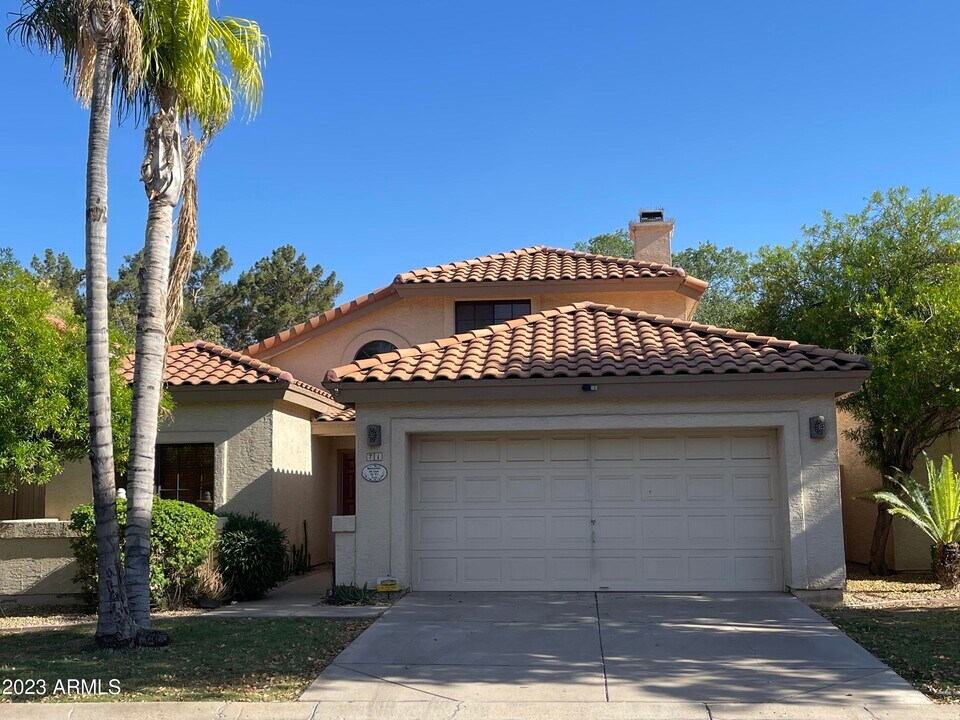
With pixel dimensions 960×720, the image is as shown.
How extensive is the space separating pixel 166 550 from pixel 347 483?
7360mm

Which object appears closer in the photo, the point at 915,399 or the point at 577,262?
the point at 915,399

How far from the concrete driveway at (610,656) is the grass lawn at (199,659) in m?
0.33

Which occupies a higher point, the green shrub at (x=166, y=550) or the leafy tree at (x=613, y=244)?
the leafy tree at (x=613, y=244)

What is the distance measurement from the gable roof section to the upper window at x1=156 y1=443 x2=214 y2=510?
188 inches

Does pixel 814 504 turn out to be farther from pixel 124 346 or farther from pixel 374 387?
pixel 124 346

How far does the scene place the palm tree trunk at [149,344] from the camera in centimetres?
911

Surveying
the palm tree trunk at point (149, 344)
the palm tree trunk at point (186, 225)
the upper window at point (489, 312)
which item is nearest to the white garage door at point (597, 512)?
the palm tree trunk at point (186, 225)

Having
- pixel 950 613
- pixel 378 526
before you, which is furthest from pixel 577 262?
pixel 950 613

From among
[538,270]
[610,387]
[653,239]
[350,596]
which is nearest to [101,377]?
[350,596]

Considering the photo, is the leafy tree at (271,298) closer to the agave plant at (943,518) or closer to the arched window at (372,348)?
the arched window at (372,348)

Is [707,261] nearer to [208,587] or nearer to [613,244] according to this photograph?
[613,244]

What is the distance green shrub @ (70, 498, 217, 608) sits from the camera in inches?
452

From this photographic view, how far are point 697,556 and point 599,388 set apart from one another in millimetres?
2659

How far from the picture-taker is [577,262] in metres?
20.3
